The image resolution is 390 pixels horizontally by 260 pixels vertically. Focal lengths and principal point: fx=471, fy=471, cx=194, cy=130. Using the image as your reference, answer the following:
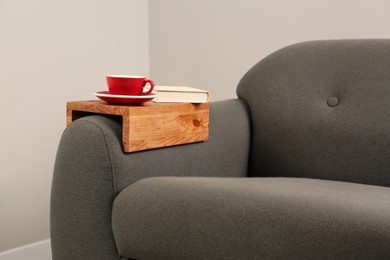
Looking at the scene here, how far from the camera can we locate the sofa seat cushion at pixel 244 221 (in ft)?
2.49

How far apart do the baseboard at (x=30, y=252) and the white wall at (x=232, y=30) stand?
0.94m

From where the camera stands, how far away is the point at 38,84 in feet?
6.09

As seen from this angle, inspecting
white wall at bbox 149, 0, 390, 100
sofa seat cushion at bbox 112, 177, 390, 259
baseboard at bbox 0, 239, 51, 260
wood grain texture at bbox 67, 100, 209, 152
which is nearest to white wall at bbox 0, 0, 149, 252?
baseboard at bbox 0, 239, 51, 260

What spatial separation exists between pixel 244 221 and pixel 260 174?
673mm

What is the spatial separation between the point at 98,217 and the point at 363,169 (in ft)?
2.44

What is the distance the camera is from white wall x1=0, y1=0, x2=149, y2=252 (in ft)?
5.77

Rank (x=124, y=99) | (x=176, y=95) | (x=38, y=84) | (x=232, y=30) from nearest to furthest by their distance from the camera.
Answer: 1. (x=124, y=99)
2. (x=176, y=95)
3. (x=38, y=84)
4. (x=232, y=30)

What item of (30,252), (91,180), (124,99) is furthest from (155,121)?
(30,252)

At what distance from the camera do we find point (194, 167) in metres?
1.25

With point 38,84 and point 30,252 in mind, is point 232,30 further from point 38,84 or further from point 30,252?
point 30,252

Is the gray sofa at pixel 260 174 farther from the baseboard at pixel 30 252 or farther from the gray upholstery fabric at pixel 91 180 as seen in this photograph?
the baseboard at pixel 30 252

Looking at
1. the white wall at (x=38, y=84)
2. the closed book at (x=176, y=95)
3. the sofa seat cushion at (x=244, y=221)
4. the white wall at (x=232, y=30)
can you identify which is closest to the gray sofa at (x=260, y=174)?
the sofa seat cushion at (x=244, y=221)

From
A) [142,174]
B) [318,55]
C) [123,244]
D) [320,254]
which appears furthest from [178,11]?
[320,254]

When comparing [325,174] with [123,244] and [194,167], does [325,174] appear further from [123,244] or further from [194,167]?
[123,244]
